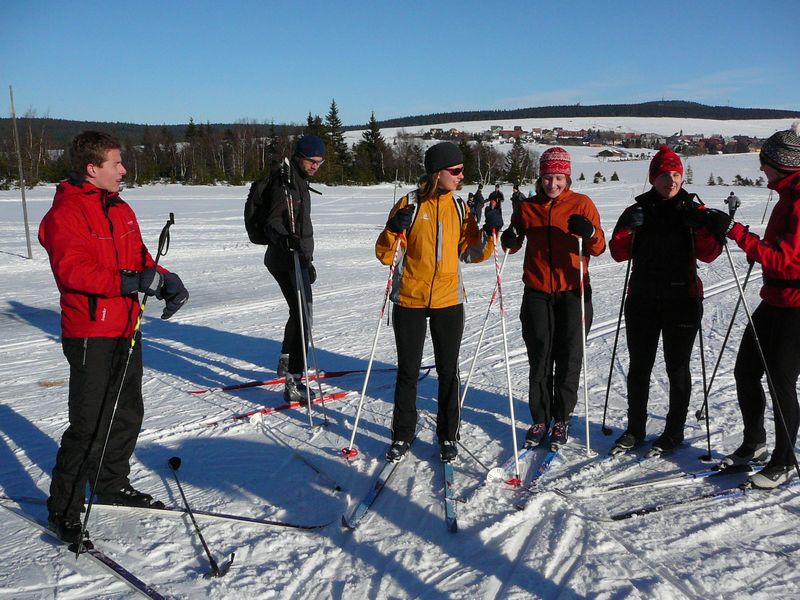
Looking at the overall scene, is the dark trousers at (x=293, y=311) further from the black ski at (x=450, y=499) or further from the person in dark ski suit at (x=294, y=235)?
the black ski at (x=450, y=499)

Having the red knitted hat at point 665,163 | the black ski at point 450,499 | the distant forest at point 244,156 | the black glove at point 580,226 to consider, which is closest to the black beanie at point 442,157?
the black glove at point 580,226

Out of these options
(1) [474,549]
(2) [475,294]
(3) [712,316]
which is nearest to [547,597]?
(1) [474,549]

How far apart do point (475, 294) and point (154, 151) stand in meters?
59.0

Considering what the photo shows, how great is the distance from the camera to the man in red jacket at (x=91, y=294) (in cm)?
275

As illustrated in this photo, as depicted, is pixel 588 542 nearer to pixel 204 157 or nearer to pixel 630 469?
pixel 630 469

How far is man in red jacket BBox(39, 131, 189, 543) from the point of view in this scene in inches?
108

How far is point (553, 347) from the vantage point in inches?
156

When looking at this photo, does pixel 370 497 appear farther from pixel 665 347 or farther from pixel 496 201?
pixel 496 201

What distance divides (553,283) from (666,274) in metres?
0.68

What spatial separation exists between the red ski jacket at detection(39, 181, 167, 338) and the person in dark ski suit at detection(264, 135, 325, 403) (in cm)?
150

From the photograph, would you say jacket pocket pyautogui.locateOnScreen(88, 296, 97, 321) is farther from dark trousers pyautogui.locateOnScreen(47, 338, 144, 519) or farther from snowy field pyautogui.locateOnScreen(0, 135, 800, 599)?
snowy field pyautogui.locateOnScreen(0, 135, 800, 599)

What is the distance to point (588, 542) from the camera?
2865 mm

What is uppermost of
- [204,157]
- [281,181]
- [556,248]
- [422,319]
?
[204,157]

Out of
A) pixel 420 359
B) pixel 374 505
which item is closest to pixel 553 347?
pixel 420 359
